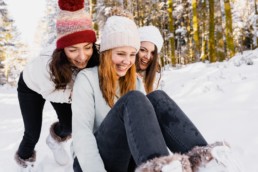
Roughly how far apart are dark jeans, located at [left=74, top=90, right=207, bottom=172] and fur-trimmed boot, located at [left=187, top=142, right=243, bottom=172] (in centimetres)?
14

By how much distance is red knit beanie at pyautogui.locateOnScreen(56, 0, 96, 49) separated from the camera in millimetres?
3209

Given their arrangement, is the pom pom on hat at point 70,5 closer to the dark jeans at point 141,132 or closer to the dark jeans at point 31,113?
the dark jeans at point 31,113

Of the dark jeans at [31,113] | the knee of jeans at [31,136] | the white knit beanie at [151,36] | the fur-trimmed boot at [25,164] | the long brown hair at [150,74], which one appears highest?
the white knit beanie at [151,36]

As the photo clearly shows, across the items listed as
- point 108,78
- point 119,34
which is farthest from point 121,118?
point 119,34

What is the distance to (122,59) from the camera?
283 cm

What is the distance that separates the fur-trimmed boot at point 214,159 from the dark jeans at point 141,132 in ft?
0.47

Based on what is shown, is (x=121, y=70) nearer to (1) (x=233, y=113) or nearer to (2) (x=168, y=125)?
(2) (x=168, y=125)

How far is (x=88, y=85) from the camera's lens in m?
2.69

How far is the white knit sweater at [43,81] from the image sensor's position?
3270 millimetres

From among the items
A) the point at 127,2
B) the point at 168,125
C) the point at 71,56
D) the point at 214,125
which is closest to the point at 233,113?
the point at 214,125

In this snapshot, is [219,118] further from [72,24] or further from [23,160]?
[23,160]

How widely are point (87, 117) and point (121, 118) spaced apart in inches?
13.7

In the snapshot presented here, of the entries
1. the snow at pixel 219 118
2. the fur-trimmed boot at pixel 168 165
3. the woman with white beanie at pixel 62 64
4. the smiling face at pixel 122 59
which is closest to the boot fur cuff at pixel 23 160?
the snow at pixel 219 118

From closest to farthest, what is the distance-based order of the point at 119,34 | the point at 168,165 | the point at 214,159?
the point at 168,165 → the point at 214,159 → the point at 119,34
